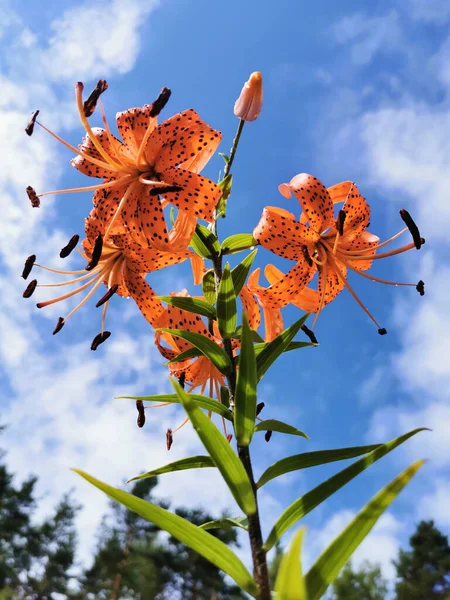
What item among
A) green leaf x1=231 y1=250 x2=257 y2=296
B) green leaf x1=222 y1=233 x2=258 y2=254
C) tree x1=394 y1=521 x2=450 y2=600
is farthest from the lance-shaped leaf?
tree x1=394 y1=521 x2=450 y2=600

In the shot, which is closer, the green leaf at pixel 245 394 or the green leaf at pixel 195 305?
the green leaf at pixel 245 394

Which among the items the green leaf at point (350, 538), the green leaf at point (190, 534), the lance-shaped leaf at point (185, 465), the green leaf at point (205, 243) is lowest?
the green leaf at point (190, 534)

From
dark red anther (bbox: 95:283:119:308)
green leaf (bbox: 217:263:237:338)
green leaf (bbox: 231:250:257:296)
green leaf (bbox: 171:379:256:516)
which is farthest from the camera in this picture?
dark red anther (bbox: 95:283:119:308)

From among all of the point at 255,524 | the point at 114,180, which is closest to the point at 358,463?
the point at 255,524

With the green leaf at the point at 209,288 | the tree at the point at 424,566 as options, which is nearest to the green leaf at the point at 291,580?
the green leaf at the point at 209,288

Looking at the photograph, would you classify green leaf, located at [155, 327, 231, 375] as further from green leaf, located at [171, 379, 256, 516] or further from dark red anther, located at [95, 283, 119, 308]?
dark red anther, located at [95, 283, 119, 308]

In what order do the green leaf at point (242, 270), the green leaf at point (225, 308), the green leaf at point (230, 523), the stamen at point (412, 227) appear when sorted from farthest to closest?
the stamen at point (412, 227) < the green leaf at point (242, 270) < the green leaf at point (225, 308) < the green leaf at point (230, 523)

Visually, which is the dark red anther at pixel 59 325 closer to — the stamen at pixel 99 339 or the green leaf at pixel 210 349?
the stamen at pixel 99 339
